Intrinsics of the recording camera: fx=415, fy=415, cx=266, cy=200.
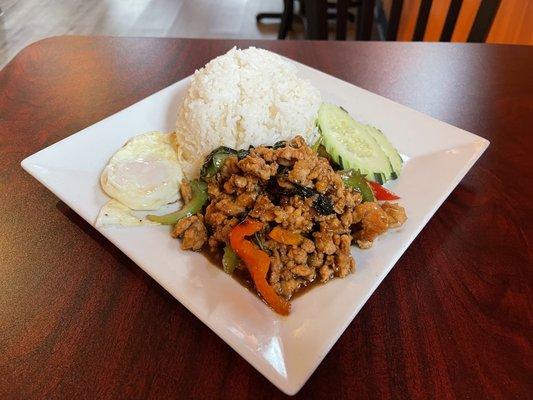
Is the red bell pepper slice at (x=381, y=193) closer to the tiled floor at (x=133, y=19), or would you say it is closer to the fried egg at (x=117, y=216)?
the fried egg at (x=117, y=216)

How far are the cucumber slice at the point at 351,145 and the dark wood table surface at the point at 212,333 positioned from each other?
18cm

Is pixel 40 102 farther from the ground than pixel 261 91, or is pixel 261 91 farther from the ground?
pixel 261 91

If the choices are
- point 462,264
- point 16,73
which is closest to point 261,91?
point 462,264

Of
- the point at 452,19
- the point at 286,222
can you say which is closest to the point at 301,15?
the point at 452,19

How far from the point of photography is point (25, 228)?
144 cm

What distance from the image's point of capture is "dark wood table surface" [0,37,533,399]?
41.3 inches

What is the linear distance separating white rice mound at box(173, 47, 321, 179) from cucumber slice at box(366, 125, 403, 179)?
0.25 meters

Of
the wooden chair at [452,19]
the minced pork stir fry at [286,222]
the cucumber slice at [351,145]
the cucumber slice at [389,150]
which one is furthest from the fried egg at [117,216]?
the wooden chair at [452,19]

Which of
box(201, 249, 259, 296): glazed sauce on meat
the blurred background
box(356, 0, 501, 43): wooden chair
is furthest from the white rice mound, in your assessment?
the blurred background

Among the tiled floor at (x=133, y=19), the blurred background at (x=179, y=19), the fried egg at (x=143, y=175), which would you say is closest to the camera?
the fried egg at (x=143, y=175)

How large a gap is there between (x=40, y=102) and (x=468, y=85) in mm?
2144

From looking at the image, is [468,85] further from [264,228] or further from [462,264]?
[264,228]

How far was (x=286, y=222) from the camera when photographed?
49.5 inches

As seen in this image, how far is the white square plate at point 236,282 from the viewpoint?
103cm
